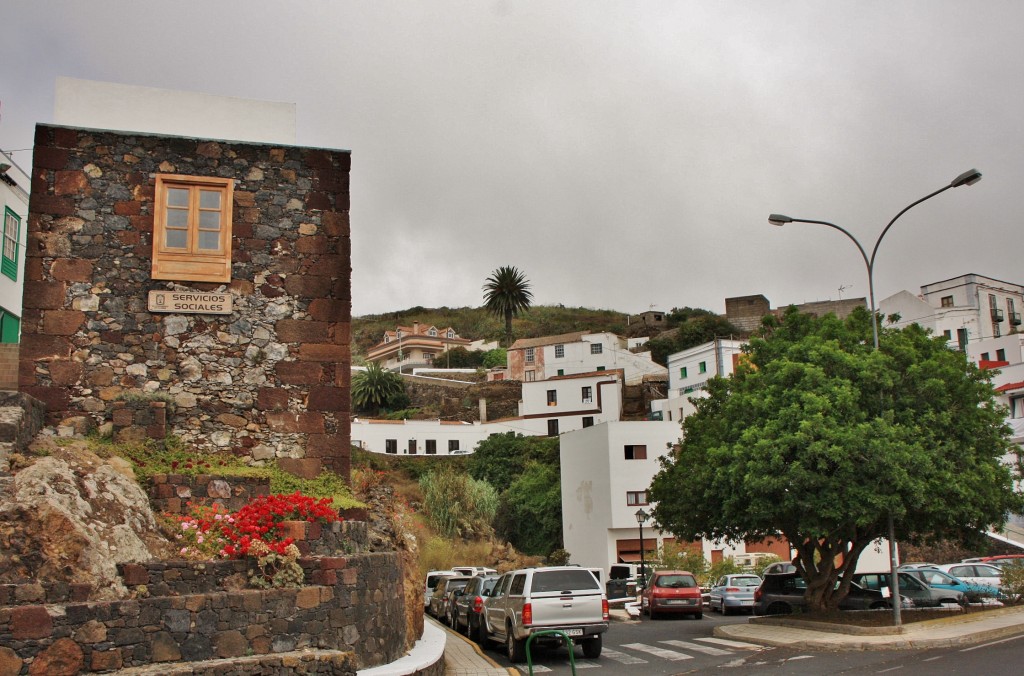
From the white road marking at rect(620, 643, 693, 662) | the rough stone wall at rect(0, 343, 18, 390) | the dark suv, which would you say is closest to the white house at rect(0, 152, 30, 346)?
the rough stone wall at rect(0, 343, 18, 390)

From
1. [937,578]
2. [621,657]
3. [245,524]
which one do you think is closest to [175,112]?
[245,524]

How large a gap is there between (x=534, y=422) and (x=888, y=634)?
49963 mm

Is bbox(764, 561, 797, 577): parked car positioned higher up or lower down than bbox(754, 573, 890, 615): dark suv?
higher up

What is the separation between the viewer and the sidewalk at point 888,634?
16688mm

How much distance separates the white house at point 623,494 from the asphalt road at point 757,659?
23330 millimetres

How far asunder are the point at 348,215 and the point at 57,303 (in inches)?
175

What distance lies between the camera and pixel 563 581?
17.3 metres

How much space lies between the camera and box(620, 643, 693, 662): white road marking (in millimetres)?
16766

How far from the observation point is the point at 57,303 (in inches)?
518

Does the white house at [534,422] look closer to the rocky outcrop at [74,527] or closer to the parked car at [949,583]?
the parked car at [949,583]

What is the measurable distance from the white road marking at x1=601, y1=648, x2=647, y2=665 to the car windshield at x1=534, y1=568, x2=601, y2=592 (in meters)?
1.35

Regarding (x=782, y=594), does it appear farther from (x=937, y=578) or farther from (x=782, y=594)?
(x=937, y=578)

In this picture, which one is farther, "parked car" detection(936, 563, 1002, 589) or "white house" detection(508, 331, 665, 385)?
"white house" detection(508, 331, 665, 385)

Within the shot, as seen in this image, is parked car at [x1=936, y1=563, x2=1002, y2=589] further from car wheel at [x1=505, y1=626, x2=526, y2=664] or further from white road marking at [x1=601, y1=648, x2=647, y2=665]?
car wheel at [x1=505, y1=626, x2=526, y2=664]
